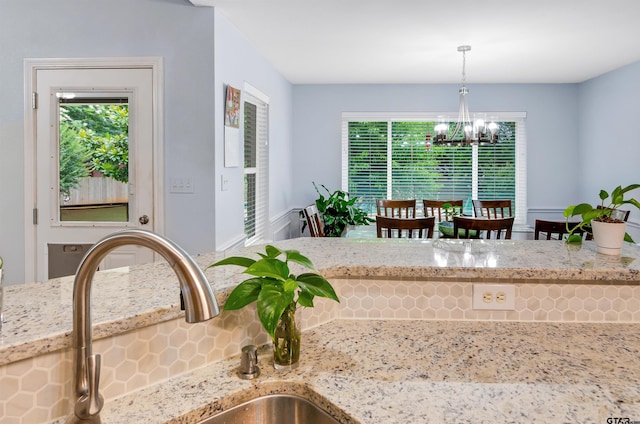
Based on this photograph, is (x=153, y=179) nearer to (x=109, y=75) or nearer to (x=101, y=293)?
(x=109, y=75)

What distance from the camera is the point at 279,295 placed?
0.86m

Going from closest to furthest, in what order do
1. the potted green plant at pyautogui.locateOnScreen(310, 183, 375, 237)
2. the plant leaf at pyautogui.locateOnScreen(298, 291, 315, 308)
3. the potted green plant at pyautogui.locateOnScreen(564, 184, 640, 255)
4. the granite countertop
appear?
the granite countertop < the plant leaf at pyautogui.locateOnScreen(298, 291, 315, 308) < the potted green plant at pyautogui.locateOnScreen(564, 184, 640, 255) < the potted green plant at pyautogui.locateOnScreen(310, 183, 375, 237)

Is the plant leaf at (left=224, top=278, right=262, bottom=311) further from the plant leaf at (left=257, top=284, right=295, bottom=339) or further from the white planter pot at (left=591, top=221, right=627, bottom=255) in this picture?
the white planter pot at (left=591, top=221, right=627, bottom=255)

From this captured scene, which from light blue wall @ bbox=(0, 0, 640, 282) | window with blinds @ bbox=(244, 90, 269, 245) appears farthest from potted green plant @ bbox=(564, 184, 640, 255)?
window with blinds @ bbox=(244, 90, 269, 245)

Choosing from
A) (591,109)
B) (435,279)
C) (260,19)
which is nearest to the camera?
(435,279)

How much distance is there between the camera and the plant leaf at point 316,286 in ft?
2.94

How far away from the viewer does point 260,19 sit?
314 cm

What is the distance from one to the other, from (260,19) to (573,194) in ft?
14.4

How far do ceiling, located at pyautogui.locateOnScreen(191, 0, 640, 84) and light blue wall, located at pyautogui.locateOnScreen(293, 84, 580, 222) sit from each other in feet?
1.31

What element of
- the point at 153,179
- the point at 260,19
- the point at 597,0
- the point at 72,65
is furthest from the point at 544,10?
the point at 72,65

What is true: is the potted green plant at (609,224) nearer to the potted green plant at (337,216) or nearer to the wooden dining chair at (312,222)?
the wooden dining chair at (312,222)

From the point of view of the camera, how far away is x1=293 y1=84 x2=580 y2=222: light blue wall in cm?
542

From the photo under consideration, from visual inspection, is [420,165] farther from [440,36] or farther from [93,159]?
[93,159]

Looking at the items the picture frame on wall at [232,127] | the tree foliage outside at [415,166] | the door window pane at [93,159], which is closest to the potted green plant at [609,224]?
the picture frame on wall at [232,127]
